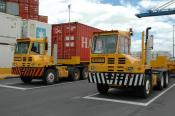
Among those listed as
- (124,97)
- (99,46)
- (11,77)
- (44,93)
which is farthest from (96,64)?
(11,77)

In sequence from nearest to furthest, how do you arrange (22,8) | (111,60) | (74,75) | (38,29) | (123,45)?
1. (111,60)
2. (123,45)
3. (74,75)
4. (38,29)
5. (22,8)

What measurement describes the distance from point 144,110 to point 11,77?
46.1ft

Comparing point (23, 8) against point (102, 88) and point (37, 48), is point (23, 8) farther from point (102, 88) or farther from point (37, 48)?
point (102, 88)

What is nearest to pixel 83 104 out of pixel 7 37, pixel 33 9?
pixel 7 37

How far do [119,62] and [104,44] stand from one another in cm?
102

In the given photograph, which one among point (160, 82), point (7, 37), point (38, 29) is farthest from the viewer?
point (7, 37)

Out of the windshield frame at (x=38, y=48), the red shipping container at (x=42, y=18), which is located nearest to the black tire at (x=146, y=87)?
the windshield frame at (x=38, y=48)

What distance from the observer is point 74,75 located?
20.5m

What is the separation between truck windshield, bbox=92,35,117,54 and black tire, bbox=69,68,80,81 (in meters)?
7.47

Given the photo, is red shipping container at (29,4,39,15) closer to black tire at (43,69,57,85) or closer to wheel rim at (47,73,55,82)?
black tire at (43,69,57,85)

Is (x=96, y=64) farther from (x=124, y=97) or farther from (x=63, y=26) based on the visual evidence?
(x=63, y=26)

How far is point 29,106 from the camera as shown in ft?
34.4

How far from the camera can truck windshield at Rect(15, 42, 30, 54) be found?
56.3 feet

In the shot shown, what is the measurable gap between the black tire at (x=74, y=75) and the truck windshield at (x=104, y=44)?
747 cm
